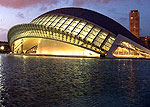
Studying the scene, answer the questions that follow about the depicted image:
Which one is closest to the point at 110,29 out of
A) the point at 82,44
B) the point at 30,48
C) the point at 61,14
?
the point at 82,44

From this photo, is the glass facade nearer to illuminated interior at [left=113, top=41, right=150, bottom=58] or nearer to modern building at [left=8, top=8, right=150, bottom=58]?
modern building at [left=8, top=8, right=150, bottom=58]

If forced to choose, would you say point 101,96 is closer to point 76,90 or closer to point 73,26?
point 76,90

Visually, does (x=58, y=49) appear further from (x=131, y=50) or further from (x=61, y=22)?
(x=131, y=50)

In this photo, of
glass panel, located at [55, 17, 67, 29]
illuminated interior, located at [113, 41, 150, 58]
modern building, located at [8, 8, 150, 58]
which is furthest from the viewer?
glass panel, located at [55, 17, 67, 29]

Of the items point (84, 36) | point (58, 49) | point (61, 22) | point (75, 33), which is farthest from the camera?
point (58, 49)

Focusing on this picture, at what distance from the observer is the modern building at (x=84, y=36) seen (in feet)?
125

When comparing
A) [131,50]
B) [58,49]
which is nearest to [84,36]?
[131,50]

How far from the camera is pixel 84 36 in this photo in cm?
3812

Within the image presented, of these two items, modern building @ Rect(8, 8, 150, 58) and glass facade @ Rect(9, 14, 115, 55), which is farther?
modern building @ Rect(8, 8, 150, 58)

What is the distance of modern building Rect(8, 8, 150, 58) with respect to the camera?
1501 inches

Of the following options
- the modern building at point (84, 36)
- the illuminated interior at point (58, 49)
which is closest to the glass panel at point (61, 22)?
the modern building at point (84, 36)

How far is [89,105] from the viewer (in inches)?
233

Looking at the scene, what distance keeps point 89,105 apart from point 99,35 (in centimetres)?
3395

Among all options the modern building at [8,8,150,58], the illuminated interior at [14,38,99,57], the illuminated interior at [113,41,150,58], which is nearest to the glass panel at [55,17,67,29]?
the modern building at [8,8,150,58]
